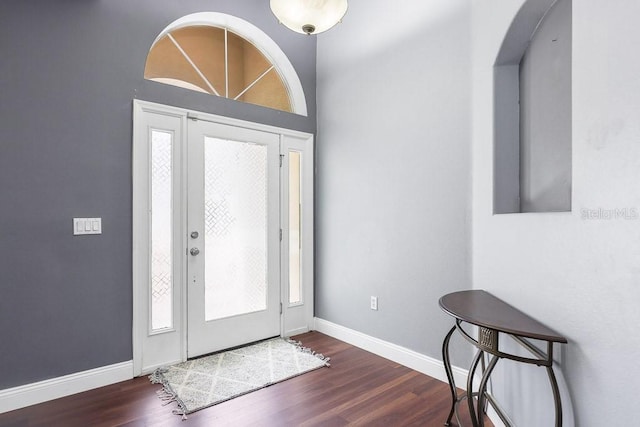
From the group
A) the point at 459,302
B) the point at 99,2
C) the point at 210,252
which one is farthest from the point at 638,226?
the point at 99,2

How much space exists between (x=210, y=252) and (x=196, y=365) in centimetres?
89

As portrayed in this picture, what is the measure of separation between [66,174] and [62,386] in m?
1.40

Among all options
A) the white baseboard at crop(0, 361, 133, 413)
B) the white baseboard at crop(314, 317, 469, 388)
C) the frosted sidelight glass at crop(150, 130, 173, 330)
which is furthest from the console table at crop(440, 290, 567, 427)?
the white baseboard at crop(0, 361, 133, 413)

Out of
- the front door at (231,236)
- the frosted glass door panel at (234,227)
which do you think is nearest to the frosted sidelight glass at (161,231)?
the front door at (231,236)

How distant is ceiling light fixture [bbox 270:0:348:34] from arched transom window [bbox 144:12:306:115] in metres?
1.13

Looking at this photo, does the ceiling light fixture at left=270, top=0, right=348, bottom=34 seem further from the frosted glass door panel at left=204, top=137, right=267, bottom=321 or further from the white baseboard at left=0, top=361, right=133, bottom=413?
the white baseboard at left=0, top=361, right=133, bottom=413

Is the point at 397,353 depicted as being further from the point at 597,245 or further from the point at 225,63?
the point at 225,63

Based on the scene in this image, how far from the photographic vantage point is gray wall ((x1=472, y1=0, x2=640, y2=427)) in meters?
1.17

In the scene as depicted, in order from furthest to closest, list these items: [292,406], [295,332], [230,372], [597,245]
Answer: [295,332] → [230,372] → [292,406] → [597,245]

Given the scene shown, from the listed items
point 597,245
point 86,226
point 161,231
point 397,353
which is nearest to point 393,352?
point 397,353

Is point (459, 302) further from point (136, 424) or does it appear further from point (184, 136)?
point (184, 136)

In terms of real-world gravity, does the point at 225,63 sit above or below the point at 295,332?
above

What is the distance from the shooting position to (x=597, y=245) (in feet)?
4.26

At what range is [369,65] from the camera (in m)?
3.15
